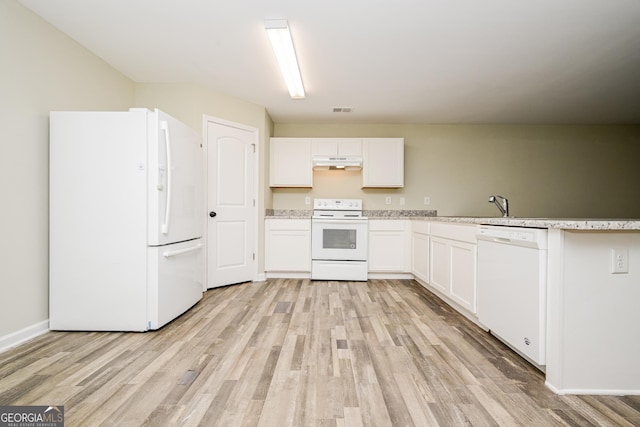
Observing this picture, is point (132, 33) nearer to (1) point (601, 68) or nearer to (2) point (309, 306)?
(2) point (309, 306)

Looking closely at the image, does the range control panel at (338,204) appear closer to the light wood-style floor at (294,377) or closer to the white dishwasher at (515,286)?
the light wood-style floor at (294,377)

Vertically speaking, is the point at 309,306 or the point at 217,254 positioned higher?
the point at 217,254

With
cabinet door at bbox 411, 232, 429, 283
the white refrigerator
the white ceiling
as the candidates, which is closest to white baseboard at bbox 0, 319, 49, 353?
the white refrigerator

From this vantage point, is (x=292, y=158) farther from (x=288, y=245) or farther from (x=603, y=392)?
(x=603, y=392)

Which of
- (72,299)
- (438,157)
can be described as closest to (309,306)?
(72,299)

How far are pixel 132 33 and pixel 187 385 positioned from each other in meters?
2.70

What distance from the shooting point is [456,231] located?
2.94 m

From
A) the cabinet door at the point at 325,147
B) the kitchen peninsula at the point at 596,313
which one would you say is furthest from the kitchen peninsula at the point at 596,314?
the cabinet door at the point at 325,147

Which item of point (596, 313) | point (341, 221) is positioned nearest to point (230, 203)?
point (341, 221)

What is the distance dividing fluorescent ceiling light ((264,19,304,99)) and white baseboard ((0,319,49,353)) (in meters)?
2.81

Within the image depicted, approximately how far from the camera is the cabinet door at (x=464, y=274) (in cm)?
259

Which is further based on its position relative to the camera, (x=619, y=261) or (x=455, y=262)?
(x=455, y=262)

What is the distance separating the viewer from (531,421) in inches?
53.8

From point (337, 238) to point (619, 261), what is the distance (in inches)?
120
